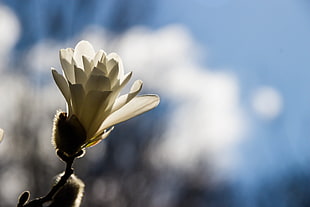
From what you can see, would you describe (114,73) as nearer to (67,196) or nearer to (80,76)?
(80,76)

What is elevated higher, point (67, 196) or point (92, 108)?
point (92, 108)

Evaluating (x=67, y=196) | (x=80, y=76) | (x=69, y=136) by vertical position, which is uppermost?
(x=80, y=76)

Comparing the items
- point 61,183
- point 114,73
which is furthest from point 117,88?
point 61,183

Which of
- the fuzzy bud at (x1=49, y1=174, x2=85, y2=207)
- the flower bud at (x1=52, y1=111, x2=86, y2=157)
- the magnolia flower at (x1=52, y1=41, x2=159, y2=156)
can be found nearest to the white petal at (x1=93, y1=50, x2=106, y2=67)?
the magnolia flower at (x1=52, y1=41, x2=159, y2=156)

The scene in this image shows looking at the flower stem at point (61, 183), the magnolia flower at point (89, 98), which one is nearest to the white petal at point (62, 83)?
the magnolia flower at point (89, 98)

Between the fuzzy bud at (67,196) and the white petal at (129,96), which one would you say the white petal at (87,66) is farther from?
the fuzzy bud at (67,196)

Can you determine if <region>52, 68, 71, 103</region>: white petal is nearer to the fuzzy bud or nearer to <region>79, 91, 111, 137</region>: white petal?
<region>79, 91, 111, 137</region>: white petal

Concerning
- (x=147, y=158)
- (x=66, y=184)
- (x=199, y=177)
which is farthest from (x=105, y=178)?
(x=66, y=184)
